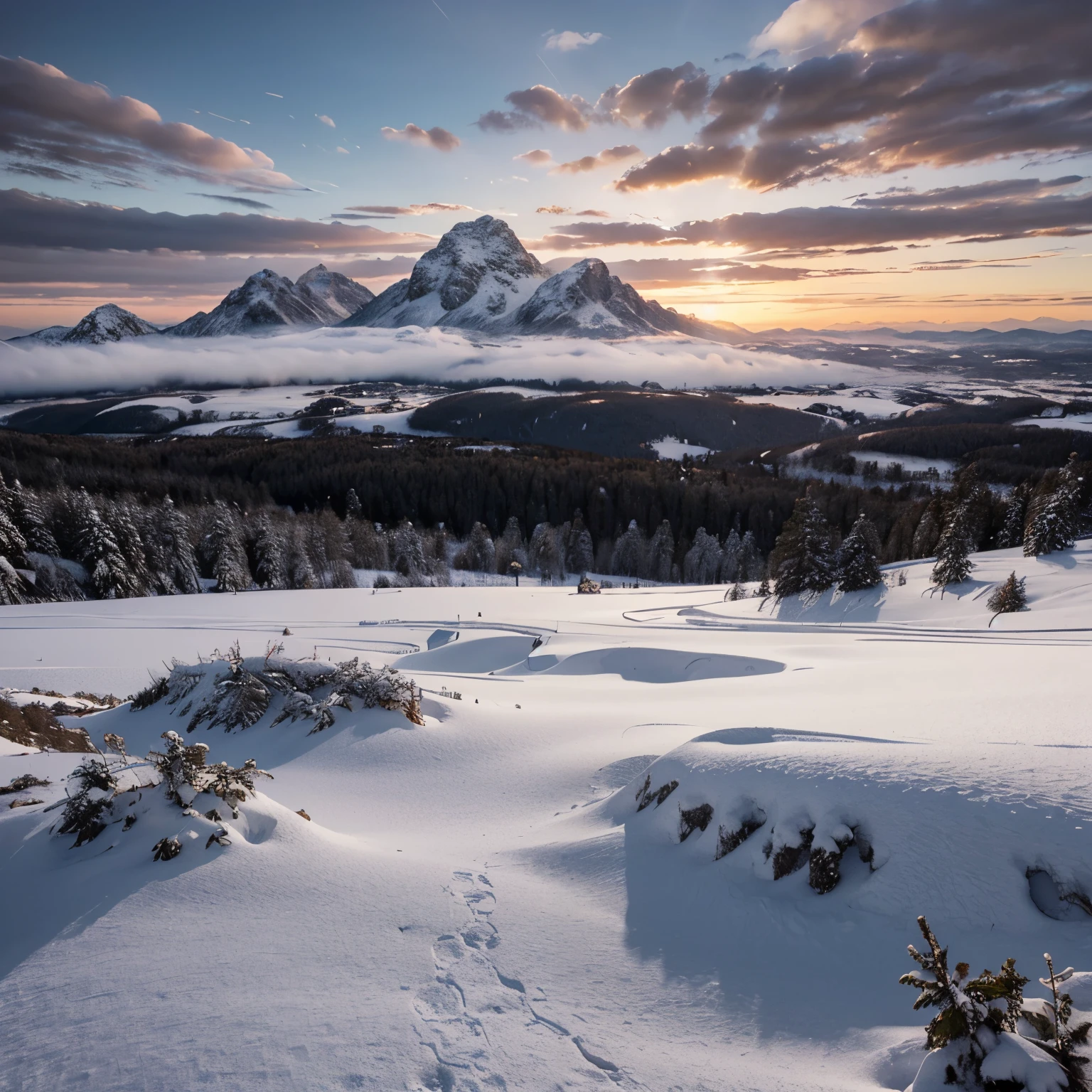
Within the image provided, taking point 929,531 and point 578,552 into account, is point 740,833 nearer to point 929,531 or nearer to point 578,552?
point 929,531

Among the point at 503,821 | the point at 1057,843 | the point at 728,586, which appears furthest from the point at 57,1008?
the point at 728,586

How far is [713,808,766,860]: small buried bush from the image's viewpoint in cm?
532

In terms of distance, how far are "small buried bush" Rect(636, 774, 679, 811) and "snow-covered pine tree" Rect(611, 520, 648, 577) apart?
69456 millimetres

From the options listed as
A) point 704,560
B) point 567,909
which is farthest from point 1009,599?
point 704,560

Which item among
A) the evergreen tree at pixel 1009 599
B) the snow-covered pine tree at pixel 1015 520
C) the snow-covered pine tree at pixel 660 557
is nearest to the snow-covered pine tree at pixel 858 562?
the evergreen tree at pixel 1009 599

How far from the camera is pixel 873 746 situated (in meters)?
5.73

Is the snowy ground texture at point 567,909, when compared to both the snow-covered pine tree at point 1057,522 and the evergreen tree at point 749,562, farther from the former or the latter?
the evergreen tree at point 749,562

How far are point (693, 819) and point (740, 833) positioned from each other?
1.92 feet

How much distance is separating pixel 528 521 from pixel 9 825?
87450 millimetres

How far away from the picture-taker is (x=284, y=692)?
11742 millimetres

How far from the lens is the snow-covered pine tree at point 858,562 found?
1032 inches

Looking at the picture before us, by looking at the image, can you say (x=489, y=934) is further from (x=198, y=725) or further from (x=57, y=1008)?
(x=198, y=725)

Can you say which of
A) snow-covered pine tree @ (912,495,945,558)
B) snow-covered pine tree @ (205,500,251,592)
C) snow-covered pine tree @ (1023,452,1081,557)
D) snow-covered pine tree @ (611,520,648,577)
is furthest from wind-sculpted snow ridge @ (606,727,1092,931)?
snow-covered pine tree @ (611,520,648,577)

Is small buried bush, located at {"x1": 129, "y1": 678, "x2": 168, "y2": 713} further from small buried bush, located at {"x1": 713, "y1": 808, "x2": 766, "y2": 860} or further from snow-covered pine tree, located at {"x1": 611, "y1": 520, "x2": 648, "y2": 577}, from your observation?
snow-covered pine tree, located at {"x1": 611, "y1": 520, "x2": 648, "y2": 577}
